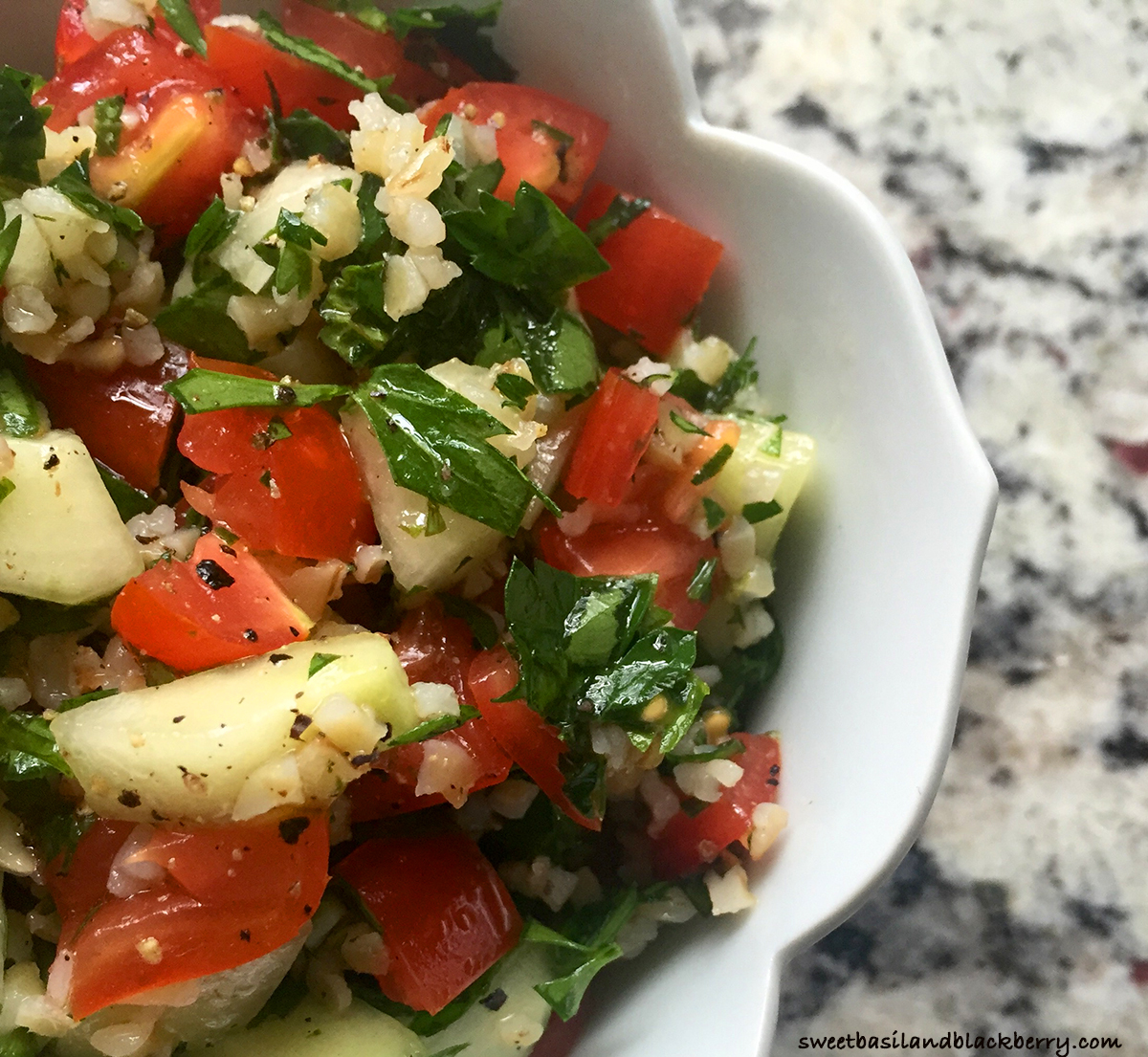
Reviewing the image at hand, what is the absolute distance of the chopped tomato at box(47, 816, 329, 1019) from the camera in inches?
40.1

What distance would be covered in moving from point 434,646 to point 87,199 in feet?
2.06

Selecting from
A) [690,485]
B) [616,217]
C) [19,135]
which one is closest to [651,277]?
[616,217]

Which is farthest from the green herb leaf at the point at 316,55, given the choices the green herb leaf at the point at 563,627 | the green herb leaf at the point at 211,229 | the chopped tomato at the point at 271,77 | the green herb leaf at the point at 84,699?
the green herb leaf at the point at 84,699

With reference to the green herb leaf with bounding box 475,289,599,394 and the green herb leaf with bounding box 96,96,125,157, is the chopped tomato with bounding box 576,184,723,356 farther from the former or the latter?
the green herb leaf with bounding box 96,96,125,157

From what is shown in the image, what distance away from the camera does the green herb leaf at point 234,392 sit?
1.09 metres

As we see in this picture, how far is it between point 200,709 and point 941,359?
0.89m

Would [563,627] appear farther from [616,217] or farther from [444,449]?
[616,217]

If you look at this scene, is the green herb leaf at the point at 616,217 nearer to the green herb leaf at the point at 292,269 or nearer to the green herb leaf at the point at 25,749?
the green herb leaf at the point at 292,269

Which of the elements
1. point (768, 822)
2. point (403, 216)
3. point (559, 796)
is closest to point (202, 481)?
point (403, 216)

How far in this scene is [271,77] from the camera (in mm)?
1265

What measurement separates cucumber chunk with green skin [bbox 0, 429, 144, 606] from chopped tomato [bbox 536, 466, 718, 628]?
0.47 m

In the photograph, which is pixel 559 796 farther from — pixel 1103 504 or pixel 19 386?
pixel 1103 504

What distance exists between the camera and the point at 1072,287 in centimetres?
179

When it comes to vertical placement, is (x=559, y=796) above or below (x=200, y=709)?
below
